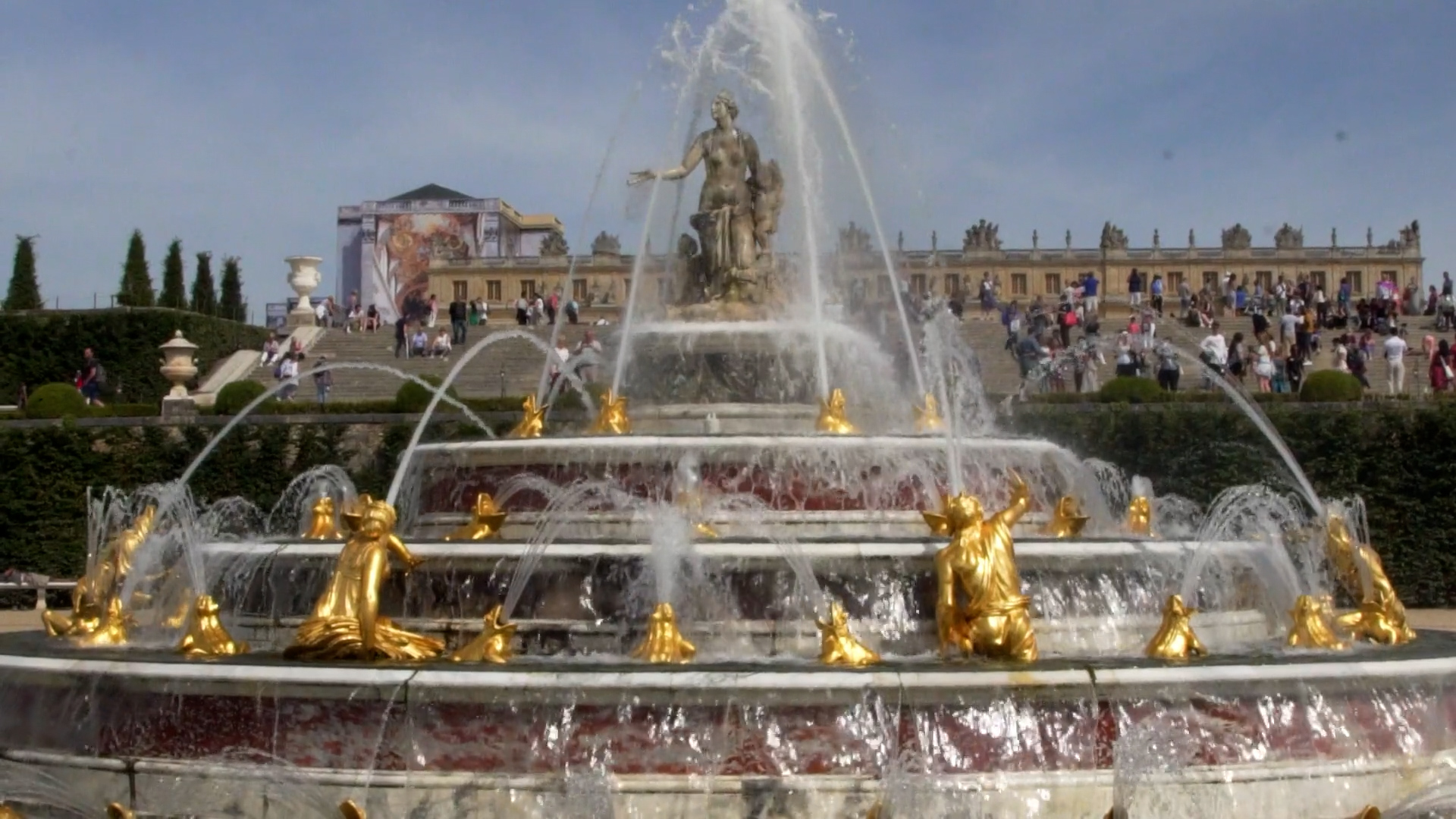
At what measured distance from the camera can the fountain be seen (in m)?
7.51

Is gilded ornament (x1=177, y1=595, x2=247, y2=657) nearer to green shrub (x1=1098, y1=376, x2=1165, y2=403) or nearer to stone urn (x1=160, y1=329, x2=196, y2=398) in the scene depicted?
green shrub (x1=1098, y1=376, x2=1165, y2=403)

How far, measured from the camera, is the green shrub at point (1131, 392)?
24.4 metres

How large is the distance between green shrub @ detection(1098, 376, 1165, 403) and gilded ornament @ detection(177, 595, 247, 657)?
56.0 feet

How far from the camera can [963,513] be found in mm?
8789

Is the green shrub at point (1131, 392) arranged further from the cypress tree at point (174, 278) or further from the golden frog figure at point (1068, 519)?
the cypress tree at point (174, 278)

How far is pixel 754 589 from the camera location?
29.9ft

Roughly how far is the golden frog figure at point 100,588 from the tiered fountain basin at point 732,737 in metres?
2.84

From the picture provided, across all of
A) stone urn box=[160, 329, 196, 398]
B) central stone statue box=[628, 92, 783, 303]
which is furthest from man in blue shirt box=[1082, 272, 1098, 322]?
central stone statue box=[628, 92, 783, 303]

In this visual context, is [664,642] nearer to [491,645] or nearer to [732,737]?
[491,645]

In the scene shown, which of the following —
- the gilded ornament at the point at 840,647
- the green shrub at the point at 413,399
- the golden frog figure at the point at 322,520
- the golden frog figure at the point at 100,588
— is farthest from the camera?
the green shrub at the point at 413,399

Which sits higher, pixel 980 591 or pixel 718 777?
pixel 980 591

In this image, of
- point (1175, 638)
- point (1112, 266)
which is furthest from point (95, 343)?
point (1112, 266)

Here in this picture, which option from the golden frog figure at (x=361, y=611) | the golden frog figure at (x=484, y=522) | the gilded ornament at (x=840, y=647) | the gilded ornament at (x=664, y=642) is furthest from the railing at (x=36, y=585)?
the gilded ornament at (x=840, y=647)

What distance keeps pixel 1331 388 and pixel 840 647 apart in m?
18.2
